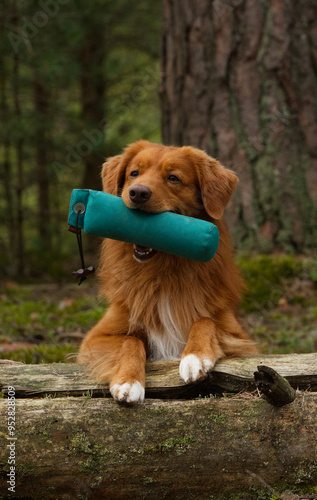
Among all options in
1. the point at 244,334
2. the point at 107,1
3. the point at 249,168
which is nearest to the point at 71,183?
the point at 107,1

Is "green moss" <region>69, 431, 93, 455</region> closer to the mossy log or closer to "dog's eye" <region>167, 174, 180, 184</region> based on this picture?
the mossy log

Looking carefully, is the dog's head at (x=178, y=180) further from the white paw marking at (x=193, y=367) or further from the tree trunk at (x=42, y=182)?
the tree trunk at (x=42, y=182)

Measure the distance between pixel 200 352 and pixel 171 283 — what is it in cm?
73

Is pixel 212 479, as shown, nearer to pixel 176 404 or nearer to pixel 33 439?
pixel 176 404

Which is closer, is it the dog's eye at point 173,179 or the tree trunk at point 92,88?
the dog's eye at point 173,179

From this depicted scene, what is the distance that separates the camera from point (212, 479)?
8.63ft

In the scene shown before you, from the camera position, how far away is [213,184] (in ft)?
12.6

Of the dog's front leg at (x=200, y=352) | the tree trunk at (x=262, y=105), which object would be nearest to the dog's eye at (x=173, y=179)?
the dog's front leg at (x=200, y=352)

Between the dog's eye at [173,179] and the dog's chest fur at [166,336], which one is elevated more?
the dog's eye at [173,179]

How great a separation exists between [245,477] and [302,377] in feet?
2.30

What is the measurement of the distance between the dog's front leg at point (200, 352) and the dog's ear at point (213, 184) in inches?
31.6

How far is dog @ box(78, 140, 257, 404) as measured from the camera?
3.62m

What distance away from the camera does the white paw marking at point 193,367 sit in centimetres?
303

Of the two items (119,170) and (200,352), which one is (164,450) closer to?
(200,352)
